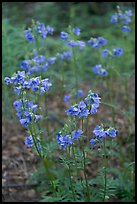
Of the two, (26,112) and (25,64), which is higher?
(25,64)

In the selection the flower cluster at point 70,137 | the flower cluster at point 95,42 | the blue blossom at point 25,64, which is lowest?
the flower cluster at point 70,137

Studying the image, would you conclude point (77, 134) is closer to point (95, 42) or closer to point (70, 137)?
point (70, 137)

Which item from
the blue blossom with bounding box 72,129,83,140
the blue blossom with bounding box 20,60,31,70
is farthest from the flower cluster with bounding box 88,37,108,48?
the blue blossom with bounding box 72,129,83,140

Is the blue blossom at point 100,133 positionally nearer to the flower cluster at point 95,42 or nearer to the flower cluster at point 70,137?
the flower cluster at point 70,137

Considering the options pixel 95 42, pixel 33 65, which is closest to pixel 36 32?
pixel 33 65

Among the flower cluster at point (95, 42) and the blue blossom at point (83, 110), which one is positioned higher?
the flower cluster at point (95, 42)

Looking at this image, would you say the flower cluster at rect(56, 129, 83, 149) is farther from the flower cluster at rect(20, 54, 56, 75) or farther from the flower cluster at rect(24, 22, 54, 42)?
the flower cluster at rect(24, 22, 54, 42)

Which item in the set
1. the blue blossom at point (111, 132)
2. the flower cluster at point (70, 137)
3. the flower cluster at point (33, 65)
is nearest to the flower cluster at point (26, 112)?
the flower cluster at point (70, 137)

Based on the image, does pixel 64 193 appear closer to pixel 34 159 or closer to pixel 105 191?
pixel 105 191
